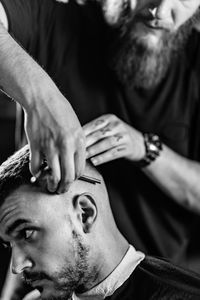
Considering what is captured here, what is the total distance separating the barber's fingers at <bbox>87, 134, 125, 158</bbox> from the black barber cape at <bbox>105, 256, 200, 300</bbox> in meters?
0.34

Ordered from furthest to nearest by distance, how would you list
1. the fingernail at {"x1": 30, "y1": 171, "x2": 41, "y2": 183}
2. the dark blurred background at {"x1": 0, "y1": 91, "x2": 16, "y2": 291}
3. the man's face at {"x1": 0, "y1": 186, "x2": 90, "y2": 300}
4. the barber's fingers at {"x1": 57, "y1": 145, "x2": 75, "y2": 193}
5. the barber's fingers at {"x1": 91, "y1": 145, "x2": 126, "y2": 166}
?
1. the dark blurred background at {"x1": 0, "y1": 91, "x2": 16, "y2": 291}
2. the barber's fingers at {"x1": 91, "y1": 145, "x2": 126, "y2": 166}
3. the man's face at {"x1": 0, "y1": 186, "x2": 90, "y2": 300}
4. the fingernail at {"x1": 30, "y1": 171, "x2": 41, "y2": 183}
5. the barber's fingers at {"x1": 57, "y1": 145, "x2": 75, "y2": 193}

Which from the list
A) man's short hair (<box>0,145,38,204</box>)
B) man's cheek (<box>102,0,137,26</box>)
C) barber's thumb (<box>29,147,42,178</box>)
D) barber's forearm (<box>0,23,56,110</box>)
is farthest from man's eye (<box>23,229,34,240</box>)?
man's cheek (<box>102,0,137,26</box>)

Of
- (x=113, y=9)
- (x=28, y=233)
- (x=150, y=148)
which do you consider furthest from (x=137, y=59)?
(x=28, y=233)

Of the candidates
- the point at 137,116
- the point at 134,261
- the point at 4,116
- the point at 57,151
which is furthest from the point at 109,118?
the point at 4,116

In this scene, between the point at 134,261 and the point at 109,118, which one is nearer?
the point at 134,261

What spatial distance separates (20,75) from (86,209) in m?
0.41

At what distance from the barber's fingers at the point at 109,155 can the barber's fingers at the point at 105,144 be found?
0.01m

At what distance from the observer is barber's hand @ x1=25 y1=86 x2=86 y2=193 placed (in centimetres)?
128

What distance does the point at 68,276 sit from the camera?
153cm

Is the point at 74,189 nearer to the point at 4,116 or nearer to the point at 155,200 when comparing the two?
the point at 155,200

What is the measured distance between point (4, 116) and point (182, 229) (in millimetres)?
1428

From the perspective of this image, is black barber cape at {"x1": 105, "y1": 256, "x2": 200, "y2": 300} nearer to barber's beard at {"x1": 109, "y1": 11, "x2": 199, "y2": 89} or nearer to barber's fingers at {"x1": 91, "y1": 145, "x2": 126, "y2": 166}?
barber's fingers at {"x1": 91, "y1": 145, "x2": 126, "y2": 166}

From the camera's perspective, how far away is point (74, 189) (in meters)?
1.55

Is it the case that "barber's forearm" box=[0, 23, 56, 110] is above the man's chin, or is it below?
above
